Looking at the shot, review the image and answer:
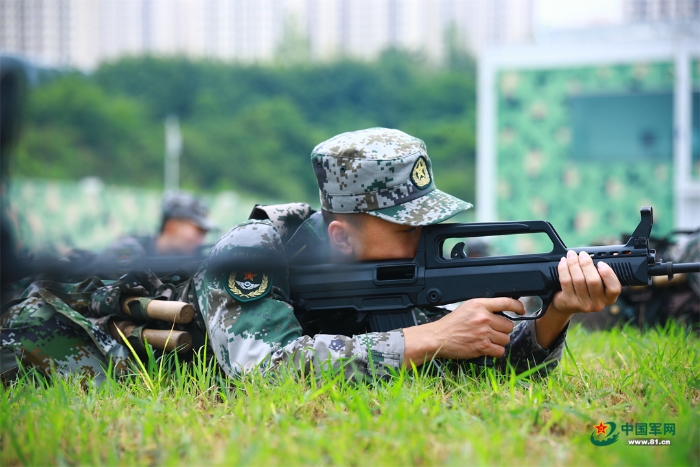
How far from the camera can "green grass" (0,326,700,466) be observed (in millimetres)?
1694

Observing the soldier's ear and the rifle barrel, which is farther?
the soldier's ear

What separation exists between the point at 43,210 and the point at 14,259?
55.0 ft

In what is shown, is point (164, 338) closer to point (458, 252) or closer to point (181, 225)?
point (458, 252)

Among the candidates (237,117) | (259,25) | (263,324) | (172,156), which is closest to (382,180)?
(263,324)

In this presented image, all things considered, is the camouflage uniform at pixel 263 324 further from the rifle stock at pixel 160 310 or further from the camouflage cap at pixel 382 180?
the camouflage cap at pixel 382 180

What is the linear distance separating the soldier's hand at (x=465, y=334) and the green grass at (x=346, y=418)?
0.30 feet

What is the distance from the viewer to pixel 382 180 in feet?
8.39

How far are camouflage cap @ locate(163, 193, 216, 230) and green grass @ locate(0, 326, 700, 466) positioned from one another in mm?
4302

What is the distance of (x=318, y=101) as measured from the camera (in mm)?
55125

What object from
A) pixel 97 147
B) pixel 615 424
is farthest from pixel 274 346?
pixel 97 147

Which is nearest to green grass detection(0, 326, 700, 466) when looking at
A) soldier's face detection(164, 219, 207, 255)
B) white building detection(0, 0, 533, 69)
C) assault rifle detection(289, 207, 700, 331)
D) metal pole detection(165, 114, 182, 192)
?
assault rifle detection(289, 207, 700, 331)

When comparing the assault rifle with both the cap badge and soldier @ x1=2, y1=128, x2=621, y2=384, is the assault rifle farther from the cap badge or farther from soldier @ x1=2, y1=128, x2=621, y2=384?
the cap badge

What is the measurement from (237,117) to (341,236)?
5103cm

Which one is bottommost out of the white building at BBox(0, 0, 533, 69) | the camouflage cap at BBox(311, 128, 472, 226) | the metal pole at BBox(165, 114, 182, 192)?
the metal pole at BBox(165, 114, 182, 192)
